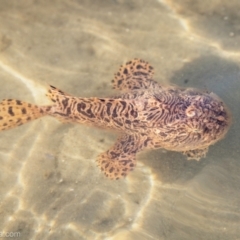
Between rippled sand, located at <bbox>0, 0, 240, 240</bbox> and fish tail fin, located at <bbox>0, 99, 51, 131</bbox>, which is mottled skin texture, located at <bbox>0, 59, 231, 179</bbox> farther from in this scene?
rippled sand, located at <bbox>0, 0, 240, 240</bbox>

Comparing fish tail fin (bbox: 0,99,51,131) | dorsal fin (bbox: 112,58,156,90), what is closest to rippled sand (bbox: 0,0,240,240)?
dorsal fin (bbox: 112,58,156,90)

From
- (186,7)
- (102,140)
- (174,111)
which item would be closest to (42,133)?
(102,140)

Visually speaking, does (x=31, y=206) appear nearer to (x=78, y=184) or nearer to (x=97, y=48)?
(x=78, y=184)

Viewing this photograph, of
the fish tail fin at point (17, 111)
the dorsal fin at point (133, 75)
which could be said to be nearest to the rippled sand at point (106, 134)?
the dorsal fin at point (133, 75)

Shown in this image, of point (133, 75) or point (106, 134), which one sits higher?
point (133, 75)

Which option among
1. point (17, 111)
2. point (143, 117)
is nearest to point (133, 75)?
point (143, 117)

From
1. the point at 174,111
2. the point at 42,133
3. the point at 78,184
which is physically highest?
the point at 174,111

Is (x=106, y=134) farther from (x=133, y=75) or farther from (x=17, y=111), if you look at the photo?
(x=17, y=111)

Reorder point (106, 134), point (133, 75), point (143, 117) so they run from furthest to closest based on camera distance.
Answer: point (106, 134) → point (133, 75) → point (143, 117)
